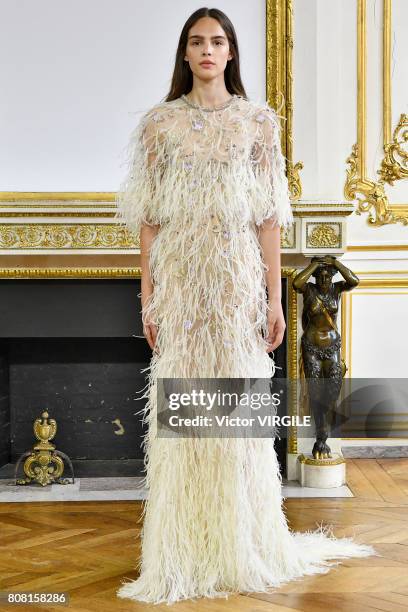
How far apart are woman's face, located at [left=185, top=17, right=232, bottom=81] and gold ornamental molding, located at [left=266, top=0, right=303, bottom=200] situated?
1.63 meters

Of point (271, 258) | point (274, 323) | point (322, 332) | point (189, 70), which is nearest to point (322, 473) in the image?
point (322, 332)

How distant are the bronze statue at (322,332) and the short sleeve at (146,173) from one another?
4.83ft

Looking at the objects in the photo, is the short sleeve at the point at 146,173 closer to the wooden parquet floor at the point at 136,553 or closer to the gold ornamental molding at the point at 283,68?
the wooden parquet floor at the point at 136,553

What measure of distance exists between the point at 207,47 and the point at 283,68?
1722mm

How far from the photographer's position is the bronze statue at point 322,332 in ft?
12.9

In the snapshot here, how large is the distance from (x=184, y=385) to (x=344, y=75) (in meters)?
2.48

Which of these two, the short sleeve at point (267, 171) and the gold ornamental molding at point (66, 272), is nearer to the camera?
the short sleeve at point (267, 171)

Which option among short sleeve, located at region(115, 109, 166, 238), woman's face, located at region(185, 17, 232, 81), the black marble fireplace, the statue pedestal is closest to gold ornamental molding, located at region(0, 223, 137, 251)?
the black marble fireplace

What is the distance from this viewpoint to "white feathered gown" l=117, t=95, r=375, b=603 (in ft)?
8.14

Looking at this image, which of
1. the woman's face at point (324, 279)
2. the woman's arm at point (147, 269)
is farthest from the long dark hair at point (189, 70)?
the woman's face at point (324, 279)

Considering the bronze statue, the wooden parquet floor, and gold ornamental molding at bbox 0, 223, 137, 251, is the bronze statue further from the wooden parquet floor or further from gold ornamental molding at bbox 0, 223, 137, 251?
gold ornamental molding at bbox 0, 223, 137, 251

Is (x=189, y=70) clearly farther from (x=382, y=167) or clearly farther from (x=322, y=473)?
(x=382, y=167)

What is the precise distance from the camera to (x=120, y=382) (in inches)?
172

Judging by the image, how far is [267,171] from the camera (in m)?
2.54
